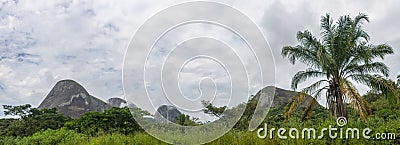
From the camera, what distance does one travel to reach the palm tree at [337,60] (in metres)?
12.3

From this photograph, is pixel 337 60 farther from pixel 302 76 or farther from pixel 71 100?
pixel 71 100

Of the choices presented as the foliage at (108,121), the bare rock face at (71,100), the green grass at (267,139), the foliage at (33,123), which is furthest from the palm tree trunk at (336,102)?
the bare rock face at (71,100)

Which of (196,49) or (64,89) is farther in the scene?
(64,89)

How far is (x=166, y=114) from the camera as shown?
6.82 metres

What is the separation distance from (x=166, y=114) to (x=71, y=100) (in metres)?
36.6

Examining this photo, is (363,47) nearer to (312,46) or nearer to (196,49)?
(312,46)

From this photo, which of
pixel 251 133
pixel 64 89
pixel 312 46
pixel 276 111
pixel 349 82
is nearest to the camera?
pixel 251 133

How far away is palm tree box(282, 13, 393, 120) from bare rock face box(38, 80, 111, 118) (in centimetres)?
2814

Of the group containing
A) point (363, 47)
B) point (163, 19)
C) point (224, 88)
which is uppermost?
point (363, 47)

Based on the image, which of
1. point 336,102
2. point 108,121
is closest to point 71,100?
point 108,121

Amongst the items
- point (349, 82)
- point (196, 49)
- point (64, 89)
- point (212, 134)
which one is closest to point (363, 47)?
point (349, 82)

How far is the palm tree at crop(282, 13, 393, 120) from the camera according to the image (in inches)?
484

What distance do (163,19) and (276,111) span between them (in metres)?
11.3

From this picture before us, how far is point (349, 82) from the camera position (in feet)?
40.5
